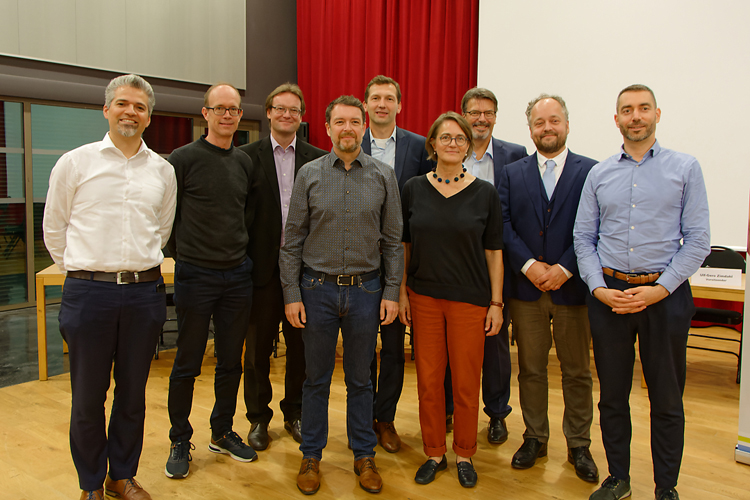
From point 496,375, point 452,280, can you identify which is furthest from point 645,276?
point 496,375

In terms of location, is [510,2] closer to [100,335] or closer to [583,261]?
[583,261]

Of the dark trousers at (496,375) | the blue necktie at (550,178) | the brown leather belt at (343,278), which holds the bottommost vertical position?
the dark trousers at (496,375)

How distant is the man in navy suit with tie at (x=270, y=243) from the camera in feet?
8.86

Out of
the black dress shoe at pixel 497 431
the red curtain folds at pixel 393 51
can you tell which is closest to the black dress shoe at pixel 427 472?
the black dress shoe at pixel 497 431

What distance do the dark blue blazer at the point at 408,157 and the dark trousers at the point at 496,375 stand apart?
0.89 meters

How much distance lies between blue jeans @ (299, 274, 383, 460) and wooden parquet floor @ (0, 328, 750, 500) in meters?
0.26

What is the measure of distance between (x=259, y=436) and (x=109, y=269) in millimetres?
1266

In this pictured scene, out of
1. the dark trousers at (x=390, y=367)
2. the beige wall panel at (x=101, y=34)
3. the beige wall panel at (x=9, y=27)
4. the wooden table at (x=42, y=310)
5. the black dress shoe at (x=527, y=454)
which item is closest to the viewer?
the black dress shoe at (x=527, y=454)

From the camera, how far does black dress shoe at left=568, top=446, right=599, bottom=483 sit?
252 cm

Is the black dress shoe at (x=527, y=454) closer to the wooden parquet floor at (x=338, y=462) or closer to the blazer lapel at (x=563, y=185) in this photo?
the wooden parquet floor at (x=338, y=462)

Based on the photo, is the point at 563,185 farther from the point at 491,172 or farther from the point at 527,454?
the point at 527,454

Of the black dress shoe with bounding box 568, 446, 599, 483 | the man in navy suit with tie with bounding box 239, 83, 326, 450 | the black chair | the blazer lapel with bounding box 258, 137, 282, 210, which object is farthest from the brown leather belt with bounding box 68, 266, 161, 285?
the black chair

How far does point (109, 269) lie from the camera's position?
81.7 inches

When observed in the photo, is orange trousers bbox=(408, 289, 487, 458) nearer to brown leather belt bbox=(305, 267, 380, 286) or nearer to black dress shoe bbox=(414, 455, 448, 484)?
black dress shoe bbox=(414, 455, 448, 484)
